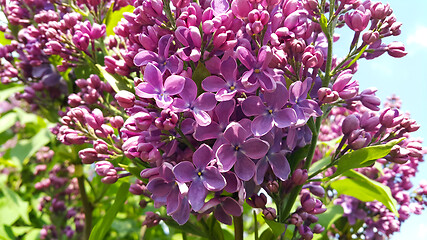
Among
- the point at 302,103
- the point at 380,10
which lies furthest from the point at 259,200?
the point at 380,10

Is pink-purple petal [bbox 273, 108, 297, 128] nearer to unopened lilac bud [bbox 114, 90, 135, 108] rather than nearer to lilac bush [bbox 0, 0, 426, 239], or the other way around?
lilac bush [bbox 0, 0, 426, 239]

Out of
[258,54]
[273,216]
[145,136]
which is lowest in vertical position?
[273,216]

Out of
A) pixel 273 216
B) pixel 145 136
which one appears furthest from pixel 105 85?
pixel 273 216

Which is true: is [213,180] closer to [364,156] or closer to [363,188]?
[364,156]

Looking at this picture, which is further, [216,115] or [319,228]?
[319,228]

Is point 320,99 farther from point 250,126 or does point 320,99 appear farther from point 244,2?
point 244,2

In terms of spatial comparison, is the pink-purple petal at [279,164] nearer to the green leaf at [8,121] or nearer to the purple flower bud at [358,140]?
the purple flower bud at [358,140]
